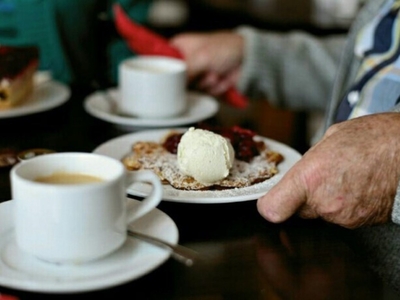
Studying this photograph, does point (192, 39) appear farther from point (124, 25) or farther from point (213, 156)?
point (213, 156)

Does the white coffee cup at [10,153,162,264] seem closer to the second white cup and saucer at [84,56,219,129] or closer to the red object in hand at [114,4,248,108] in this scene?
the second white cup and saucer at [84,56,219,129]

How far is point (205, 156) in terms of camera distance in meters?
0.85

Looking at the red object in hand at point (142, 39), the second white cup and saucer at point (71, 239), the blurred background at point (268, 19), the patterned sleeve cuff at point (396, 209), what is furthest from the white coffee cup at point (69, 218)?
the blurred background at point (268, 19)

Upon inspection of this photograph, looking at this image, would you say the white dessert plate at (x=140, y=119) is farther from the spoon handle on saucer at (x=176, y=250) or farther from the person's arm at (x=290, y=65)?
the spoon handle on saucer at (x=176, y=250)

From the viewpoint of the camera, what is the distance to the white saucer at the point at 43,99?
1.20 m

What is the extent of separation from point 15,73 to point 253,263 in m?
0.68

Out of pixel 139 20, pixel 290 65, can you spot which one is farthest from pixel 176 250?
pixel 139 20

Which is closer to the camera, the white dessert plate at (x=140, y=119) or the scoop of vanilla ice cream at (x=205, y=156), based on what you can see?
the scoop of vanilla ice cream at (x=205, y=156)

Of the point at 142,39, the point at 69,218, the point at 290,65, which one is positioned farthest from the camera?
the point at 290,65

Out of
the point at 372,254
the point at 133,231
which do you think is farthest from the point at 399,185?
the point at 133,231

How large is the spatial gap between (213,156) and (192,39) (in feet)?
2.37

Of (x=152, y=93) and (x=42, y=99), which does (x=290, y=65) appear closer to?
(x=152, y=93)

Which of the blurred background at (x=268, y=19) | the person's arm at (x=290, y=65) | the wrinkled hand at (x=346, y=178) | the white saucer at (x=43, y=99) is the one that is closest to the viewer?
the wrinkled hand at (x=346, y=178)

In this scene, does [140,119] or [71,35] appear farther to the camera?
[71,35]
